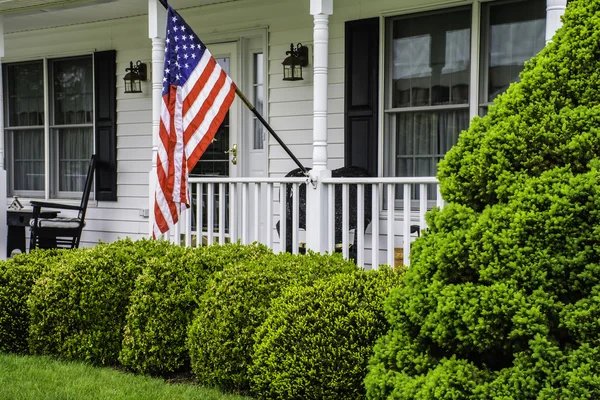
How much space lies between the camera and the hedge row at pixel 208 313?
3670mm

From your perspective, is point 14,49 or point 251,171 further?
point 14,49

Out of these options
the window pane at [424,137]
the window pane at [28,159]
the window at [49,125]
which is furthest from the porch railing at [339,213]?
the window pane at [28,159]

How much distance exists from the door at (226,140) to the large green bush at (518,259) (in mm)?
4849

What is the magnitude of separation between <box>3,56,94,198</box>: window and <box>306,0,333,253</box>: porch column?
4.33 meters

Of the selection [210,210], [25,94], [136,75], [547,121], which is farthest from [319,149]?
[25,94]

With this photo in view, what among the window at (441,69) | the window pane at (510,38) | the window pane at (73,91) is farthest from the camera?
the window pane at (73,91)

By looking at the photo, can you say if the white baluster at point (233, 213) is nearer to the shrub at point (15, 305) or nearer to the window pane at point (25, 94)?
the shrub at point (15, 305)

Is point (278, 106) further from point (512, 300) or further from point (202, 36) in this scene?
point (512, 300)

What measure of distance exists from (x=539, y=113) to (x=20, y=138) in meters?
8.22

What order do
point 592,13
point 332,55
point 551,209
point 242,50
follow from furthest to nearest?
1. point 242,50
2. point 332,55
3. point 592,13
4. point 551,209

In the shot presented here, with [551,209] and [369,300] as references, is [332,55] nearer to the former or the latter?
[369,300]

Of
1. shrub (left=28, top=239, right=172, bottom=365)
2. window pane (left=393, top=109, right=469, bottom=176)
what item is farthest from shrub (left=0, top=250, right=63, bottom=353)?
window pane (left=393, top=109, right=469, bottom=176)

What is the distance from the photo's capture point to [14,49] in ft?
31.4

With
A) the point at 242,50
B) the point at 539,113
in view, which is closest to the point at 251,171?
the point at 242,50
